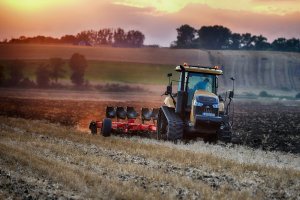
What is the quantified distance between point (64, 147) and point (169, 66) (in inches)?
2407

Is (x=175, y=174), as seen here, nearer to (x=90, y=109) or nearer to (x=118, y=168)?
(x=118, y=168)

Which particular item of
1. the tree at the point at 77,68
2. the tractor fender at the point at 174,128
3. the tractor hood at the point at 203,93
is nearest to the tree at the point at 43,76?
the tree at the point at 77,68

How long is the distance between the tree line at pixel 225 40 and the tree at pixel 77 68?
38.0m

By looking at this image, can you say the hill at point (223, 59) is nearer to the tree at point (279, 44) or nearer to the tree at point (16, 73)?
the tree at point (16, 73)

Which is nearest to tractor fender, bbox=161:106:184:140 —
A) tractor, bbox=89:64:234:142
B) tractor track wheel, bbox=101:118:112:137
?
tractor, bbox=89:64:234:142

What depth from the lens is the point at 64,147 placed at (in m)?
16.8

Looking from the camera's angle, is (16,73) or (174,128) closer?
(174,128)

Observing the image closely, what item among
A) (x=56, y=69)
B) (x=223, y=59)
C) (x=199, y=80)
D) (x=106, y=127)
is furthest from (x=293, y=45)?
(x=106, y=127)

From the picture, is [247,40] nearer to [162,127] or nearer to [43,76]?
[43,76]

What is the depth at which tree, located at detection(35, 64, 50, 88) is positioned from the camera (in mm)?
63406

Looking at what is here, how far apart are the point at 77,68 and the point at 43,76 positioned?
19.2 ft

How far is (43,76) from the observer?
6362 centimetres

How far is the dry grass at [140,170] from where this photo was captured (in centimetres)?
1090

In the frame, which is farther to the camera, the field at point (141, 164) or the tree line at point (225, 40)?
the tree line at point (225, 40)
